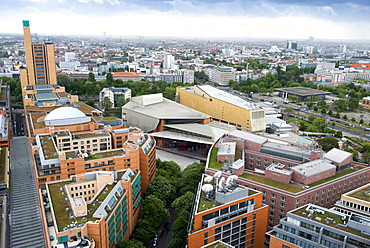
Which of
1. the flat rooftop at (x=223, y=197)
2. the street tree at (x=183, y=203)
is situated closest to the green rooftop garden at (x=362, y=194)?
the flat rooftop at (x=223, y=197)

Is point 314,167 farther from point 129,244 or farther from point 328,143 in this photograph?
point 328,143

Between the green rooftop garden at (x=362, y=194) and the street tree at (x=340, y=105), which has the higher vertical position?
the green rooftop garden at (x=362, y=194)

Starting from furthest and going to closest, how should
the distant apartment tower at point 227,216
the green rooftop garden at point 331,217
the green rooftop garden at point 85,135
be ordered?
1. the green rooftop garden at point 85,135
2. the distant apartment tower at point 227,216
3. the green rooftop garden at point 331,217

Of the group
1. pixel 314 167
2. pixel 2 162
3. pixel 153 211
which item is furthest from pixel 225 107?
pixel 2 162

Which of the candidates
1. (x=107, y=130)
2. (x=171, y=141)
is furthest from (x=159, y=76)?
(x=107, y=130)

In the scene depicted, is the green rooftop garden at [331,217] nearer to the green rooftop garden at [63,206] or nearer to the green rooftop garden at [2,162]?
the green rooftop garden at [63,206]

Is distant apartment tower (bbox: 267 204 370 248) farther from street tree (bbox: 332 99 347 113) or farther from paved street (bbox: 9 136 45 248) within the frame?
street tree (bbox: 332 99 347 113)

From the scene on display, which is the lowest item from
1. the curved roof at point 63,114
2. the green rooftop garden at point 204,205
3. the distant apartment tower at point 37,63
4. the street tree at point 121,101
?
the street tree at point 121,101
